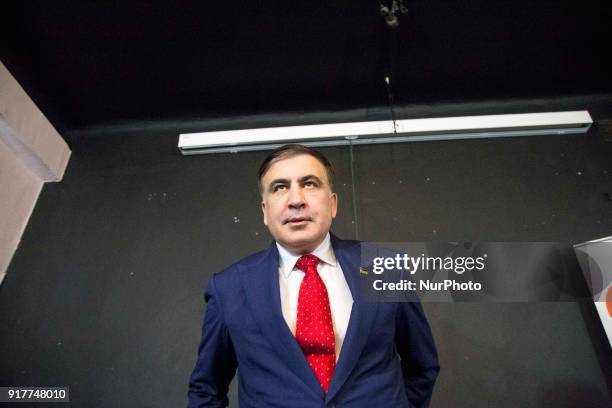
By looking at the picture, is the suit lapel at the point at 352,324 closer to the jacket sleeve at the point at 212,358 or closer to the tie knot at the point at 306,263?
the tie knot at the point at 306,263

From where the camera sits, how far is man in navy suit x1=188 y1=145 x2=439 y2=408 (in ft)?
2.70

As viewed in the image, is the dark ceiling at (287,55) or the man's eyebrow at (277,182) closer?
the man's eyebrow at (277,182)

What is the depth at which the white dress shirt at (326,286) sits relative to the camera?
2.94 ft

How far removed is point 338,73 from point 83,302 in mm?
1711

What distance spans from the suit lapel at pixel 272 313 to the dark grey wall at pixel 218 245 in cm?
79

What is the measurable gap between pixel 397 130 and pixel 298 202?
109cm

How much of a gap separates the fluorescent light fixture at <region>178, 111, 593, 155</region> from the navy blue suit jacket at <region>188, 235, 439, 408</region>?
94 centimetres

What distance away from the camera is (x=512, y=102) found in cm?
206

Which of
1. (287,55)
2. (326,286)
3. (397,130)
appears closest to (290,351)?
(326,286)

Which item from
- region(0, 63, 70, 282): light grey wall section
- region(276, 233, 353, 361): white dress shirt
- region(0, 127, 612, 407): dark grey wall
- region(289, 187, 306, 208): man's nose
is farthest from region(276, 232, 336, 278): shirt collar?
region(0, 63, 70, 282): light grey wall section

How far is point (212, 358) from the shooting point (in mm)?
969

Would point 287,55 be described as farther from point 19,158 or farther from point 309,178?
point 19,158

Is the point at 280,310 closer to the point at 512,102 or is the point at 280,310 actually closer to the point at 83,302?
the point at 83,302

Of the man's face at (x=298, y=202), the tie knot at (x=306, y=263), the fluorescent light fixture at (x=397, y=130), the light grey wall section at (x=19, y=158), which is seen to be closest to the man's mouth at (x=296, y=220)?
the man's face at (x=298, y=202)
